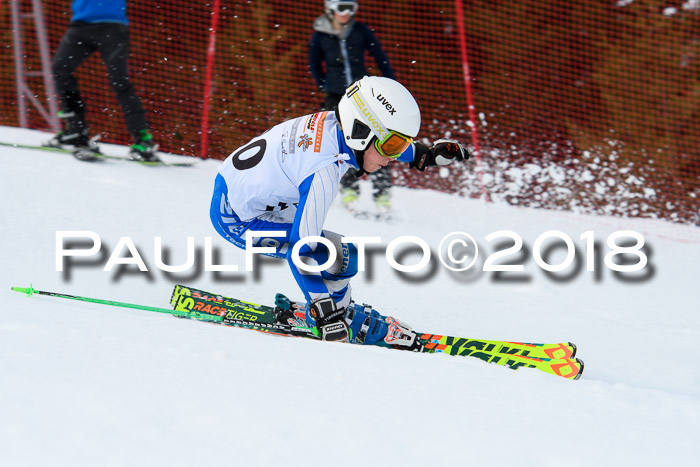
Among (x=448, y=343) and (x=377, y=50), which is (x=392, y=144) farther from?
(x=377, y=50)

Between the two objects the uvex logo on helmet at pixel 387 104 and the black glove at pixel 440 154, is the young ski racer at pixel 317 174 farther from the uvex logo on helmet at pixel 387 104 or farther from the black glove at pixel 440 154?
the black glove at pixel 440 154

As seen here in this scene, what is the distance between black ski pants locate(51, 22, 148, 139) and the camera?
540 centimetres

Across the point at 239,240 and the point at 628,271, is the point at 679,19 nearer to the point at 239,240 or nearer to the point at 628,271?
the point at 628,271

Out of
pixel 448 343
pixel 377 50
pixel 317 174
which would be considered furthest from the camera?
pixel 377 50

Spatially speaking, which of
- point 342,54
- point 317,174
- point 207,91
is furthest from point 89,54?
point 317,174

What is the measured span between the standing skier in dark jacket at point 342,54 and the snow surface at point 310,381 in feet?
5.48

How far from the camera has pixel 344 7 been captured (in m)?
5.38

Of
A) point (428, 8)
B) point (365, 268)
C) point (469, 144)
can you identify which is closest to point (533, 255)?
point (365, 268)

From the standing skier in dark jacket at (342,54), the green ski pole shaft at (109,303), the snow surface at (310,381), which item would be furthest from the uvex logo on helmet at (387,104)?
the standing skier in dark jacket at (342,54)

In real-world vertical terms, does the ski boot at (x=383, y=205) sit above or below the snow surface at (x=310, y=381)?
above

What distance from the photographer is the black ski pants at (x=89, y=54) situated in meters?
5.40

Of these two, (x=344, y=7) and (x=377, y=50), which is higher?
(x=344, y=7)

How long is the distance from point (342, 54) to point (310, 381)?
3.81m

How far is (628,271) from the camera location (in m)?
5.17
